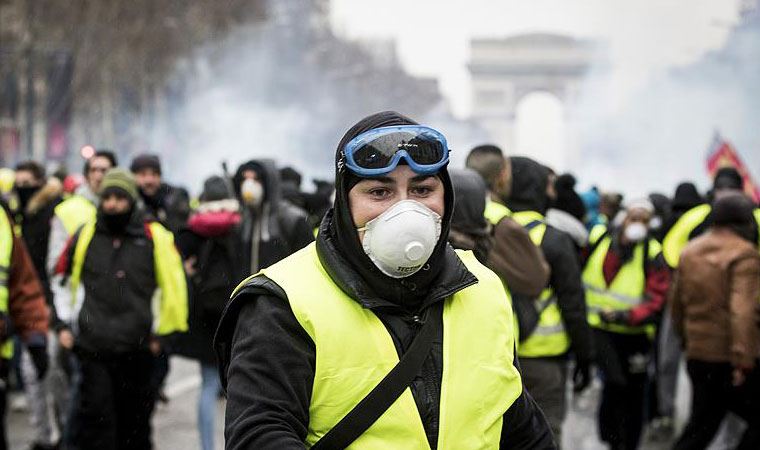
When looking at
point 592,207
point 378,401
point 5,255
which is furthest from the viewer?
point 592,207

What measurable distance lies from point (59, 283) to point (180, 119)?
168 ft

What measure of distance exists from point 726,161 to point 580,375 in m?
5.69

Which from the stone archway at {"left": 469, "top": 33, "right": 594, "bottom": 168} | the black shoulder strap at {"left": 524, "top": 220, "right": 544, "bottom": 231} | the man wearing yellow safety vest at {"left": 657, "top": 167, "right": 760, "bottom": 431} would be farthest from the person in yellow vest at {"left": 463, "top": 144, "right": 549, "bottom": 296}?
the stone archway at {"left": 469, "top": 33, "right": 594, "bottom": 168}

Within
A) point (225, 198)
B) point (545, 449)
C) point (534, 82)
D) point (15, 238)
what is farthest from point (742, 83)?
point (534, 82)

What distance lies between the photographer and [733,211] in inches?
264

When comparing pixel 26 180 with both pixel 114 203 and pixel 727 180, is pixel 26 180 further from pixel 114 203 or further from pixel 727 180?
pixel 727 180

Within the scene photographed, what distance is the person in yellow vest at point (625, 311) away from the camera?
7.70m

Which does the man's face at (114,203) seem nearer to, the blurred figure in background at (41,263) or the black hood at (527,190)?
the blurred figure in background at (41,263)

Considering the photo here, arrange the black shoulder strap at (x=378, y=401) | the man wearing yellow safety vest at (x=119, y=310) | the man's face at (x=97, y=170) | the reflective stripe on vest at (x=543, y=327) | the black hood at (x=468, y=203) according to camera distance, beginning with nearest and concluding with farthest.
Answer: the black shoulder strap at (x=378, y=401) < the black hood at (x=468, y=203) < the reflective stripe on vest at (x=543, y=327) < the man wearing yellow safety vest at (x=119, y=310) < the man's face at (x=97, y=170)

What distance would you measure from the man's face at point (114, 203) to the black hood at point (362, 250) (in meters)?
3.71

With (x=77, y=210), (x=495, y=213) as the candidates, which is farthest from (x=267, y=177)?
(x=495, y=213)

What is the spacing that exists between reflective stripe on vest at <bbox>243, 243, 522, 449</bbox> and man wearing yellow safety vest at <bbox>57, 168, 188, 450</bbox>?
369 centimetres

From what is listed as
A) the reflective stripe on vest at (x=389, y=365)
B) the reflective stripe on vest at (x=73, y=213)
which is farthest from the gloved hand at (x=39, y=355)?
the reflective stripe on vest at (x=389, y=365)

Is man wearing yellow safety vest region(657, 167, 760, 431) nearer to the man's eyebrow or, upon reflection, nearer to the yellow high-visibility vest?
the yellow high-visibility vest
